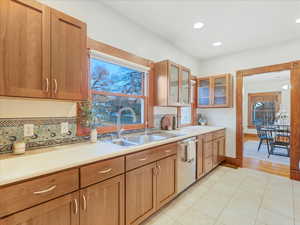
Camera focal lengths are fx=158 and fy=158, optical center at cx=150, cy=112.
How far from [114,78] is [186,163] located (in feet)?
5.49

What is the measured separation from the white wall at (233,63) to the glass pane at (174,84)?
5.61 feet

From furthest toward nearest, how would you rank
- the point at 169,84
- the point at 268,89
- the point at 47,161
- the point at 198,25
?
1. the point at 268,89
2. the point at 169,84
3. the point at 198,25
4. the point at 47,161

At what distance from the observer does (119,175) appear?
4.76 feet

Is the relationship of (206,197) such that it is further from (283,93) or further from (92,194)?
(283,93)

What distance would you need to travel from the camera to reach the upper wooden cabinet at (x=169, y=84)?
2689 millimetres

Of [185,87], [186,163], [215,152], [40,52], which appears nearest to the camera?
[40,52]

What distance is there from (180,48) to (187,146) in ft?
7.45

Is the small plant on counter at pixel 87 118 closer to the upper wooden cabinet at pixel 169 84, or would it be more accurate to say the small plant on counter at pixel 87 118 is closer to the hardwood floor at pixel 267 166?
the upper wooden cabinet at pixel 169 84

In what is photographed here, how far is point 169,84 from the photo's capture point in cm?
270

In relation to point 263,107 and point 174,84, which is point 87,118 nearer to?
point 174,84

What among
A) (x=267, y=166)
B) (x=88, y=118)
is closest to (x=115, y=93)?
(x=88, y=118)

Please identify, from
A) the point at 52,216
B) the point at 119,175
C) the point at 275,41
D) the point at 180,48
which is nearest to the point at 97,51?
the point at 119,175

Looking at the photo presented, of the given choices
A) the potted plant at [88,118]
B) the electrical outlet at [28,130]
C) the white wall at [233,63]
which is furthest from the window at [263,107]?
the electrical outlet at [28,130]

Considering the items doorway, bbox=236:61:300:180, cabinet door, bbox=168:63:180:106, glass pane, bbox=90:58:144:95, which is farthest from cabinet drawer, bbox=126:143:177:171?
doorway, bbox=236:61:300:180
